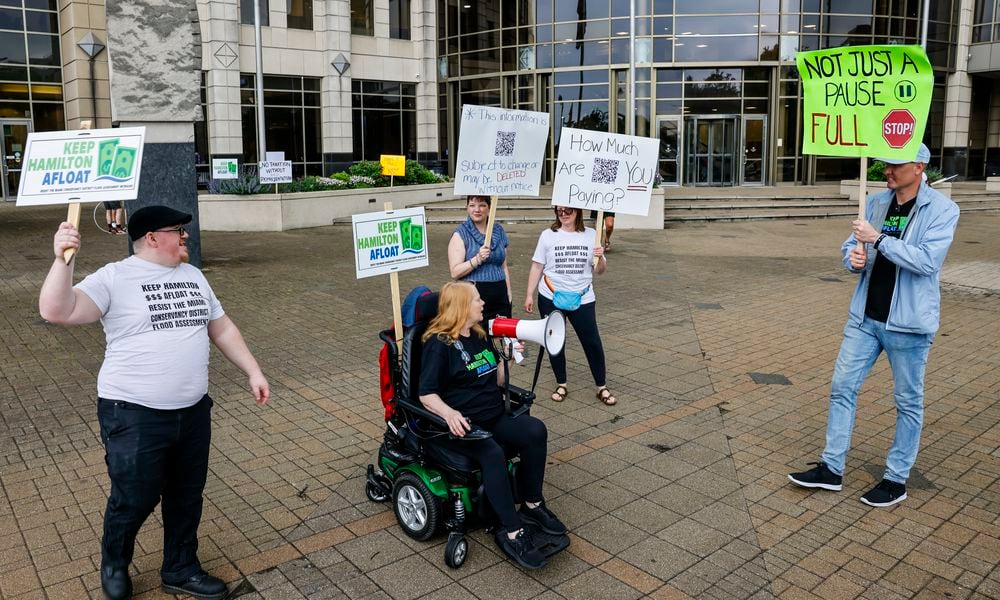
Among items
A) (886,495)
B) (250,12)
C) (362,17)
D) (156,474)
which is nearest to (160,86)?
(156,474)

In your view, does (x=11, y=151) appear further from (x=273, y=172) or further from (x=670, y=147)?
(x=670, y=147)

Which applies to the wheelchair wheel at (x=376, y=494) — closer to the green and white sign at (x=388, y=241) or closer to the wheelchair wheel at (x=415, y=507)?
the wheelchair wheel at (x=415, y=507)

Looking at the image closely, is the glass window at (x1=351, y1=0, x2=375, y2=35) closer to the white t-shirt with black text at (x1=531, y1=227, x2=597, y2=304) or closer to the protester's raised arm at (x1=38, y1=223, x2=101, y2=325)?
the white t-shirt with black text at (x1=531, y1=227, x2=597, y2=304)

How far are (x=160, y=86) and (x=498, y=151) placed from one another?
765 cm

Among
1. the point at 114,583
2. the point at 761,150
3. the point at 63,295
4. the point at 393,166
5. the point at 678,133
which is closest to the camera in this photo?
the point at 63,295

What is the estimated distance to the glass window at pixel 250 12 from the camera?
3023cm

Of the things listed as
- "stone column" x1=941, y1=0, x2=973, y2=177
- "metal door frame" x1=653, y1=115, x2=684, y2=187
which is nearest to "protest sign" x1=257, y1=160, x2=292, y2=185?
"metal door frame" x1=653, y1=115, x2=684, y2=187

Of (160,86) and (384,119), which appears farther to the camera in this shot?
(384,119)

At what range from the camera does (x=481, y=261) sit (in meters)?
6.38

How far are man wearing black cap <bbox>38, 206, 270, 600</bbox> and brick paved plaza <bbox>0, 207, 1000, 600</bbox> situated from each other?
1.80 ft

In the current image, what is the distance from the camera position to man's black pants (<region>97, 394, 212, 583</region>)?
3723 millimetres

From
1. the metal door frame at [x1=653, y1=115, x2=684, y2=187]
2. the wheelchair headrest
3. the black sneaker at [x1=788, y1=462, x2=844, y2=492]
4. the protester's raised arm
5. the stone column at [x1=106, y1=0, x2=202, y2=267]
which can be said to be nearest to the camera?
the protester's raised arm

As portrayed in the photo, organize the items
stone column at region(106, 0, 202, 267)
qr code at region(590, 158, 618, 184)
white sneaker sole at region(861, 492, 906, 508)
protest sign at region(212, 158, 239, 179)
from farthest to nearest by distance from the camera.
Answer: protest sign at region(212, 158, 239, 179)
stone column at region(106, 0, 202, 267)
qr code at region(590, 158, 618, 184)
white sneaker sole at region(861, 492, 906, 508)

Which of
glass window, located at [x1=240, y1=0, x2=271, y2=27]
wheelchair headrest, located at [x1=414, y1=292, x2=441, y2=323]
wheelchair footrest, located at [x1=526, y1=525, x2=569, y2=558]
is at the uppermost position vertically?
glass window, located at [x1=240, y1=0, x2=271, y2=27]
